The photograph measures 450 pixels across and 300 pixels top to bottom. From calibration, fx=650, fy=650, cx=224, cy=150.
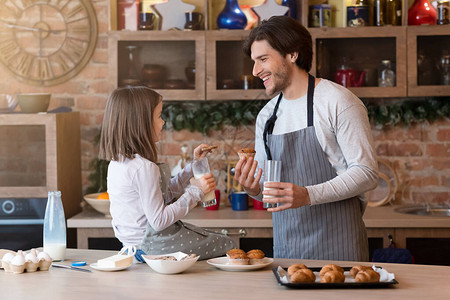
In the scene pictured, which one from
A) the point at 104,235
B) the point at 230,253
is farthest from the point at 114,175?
the point at 104,235

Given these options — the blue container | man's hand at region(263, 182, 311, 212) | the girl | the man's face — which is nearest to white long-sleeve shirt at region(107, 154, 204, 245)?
the girl

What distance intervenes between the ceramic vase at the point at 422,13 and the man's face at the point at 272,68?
1.62m

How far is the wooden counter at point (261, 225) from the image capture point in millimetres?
3592

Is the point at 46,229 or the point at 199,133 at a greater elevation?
the point at 199,133

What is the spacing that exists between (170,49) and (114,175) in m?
1.78

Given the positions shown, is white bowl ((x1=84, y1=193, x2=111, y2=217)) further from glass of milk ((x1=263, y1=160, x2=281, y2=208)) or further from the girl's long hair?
glass of milk ((x1=263, y1=160, x2=281, y2=208))

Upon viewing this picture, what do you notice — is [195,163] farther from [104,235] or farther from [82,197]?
[82,197]

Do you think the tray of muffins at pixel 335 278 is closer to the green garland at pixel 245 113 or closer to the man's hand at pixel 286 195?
the man's hand at pixel 286 195

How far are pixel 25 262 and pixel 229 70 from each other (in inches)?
82.0

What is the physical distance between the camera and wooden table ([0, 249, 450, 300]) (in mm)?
1822

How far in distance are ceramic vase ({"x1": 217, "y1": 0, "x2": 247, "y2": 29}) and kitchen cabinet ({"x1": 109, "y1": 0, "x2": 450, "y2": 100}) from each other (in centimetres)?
7

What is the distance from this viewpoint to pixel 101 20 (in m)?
4.25

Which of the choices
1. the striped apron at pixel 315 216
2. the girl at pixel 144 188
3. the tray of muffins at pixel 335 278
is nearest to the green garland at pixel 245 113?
the striped apron at pixel 315 216

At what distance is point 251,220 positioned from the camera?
3.63 metres
